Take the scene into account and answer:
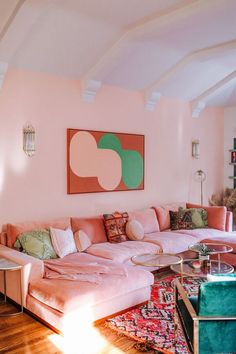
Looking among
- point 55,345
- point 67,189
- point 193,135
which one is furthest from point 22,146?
point 193,135

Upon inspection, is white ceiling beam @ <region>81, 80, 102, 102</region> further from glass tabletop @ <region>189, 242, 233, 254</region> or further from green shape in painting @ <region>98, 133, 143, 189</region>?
glass tabletop @ <region>189, 242, 233, 254</region>

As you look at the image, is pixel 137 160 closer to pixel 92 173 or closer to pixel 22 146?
pixel 92 173

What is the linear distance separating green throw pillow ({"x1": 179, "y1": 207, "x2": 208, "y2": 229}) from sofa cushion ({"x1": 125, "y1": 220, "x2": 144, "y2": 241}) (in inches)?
47.3

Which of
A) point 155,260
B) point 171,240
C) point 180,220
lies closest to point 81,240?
point 155,260

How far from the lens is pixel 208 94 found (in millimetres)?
6668

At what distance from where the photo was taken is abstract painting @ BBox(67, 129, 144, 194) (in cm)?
520

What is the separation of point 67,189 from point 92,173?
18.9 inches

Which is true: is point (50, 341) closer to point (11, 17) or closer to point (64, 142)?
point (64, 142)

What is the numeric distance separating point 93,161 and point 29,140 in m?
1.09

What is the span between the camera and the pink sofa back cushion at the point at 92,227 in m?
4.91

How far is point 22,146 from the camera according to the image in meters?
4.66

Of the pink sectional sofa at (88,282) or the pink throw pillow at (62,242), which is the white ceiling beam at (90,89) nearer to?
the pink sectional sofa at (88,282)

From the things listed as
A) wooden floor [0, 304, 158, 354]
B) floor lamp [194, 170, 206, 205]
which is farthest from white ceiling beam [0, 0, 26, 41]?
floor lamp [194, 170, 206, 205]

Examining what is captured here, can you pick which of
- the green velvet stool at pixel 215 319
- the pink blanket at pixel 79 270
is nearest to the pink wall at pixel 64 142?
the pink blanket at pixel 79 270
